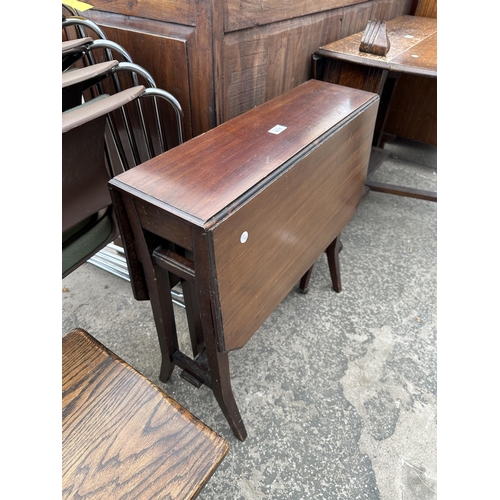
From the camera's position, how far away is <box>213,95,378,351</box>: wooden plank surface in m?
0.82

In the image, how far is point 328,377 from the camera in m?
1.42

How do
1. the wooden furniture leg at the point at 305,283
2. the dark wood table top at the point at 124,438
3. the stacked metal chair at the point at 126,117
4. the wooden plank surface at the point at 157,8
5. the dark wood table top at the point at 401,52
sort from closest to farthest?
1. the dark wood table top at the point at 124,438
2. the wooden plank surface at the point at 157,8
3. the stacked metal chair at the point at 126,117
4. the dark wood table top at the point at 401,52
5. the wooden furniture leg at the point at 305,283

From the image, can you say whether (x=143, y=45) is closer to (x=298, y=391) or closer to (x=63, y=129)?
(x=63, y=129)

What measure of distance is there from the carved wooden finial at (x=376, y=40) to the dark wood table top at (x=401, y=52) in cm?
2

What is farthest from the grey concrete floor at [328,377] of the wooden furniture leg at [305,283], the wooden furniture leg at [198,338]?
the wooden furniture leg at [198,338]

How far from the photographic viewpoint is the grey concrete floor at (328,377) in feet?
3.76

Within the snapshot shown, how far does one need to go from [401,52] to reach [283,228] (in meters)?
1.27

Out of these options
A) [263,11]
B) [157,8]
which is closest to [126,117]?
[157,8]

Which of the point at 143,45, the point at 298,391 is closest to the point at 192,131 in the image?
the point at 143,45

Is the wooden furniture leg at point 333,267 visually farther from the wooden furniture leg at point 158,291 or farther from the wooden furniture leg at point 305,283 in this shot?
the wooden furniture leg at point 158,291

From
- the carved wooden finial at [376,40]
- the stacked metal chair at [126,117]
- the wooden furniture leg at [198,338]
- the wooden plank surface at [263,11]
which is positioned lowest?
the wooden furniture leg at [198,338]

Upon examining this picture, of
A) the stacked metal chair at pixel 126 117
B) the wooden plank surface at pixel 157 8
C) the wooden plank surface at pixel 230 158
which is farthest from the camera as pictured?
the stacked metal chair at pixel 126 117

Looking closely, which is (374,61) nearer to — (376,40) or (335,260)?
(376,40)

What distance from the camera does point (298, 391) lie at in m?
1.36
